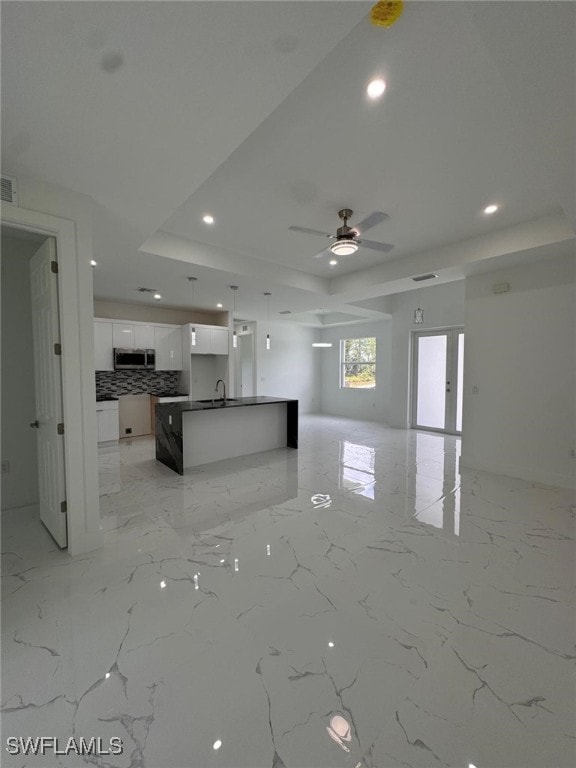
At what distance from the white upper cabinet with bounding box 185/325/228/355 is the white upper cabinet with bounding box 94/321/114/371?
4.98 feet

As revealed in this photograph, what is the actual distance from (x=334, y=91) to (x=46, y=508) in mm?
3829

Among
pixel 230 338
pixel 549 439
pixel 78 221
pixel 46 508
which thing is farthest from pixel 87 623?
pixel 230 338

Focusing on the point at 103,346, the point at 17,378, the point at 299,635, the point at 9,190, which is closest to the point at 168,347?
the point at 103,346

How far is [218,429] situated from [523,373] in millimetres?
4336

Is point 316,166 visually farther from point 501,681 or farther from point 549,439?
point 549,439

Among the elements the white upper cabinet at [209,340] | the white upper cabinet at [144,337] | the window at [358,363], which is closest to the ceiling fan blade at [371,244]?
the white upper cabinet at [209,340]

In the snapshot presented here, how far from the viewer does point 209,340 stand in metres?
7.38

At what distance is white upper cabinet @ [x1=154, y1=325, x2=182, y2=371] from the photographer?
23.0ft

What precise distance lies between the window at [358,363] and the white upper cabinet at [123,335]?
229 inches

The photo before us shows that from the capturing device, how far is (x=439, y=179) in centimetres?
282

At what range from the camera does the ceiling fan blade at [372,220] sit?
2633 millimetres

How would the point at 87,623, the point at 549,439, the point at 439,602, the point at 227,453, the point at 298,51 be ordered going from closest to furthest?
1. the point at 298,51
2. the point at 87,623
3. the point at 439,602
4. the point at 549,439
5. the point at 227,453

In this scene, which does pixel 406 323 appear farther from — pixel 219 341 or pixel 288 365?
pixel 219 341

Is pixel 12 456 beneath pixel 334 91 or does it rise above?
beneath
